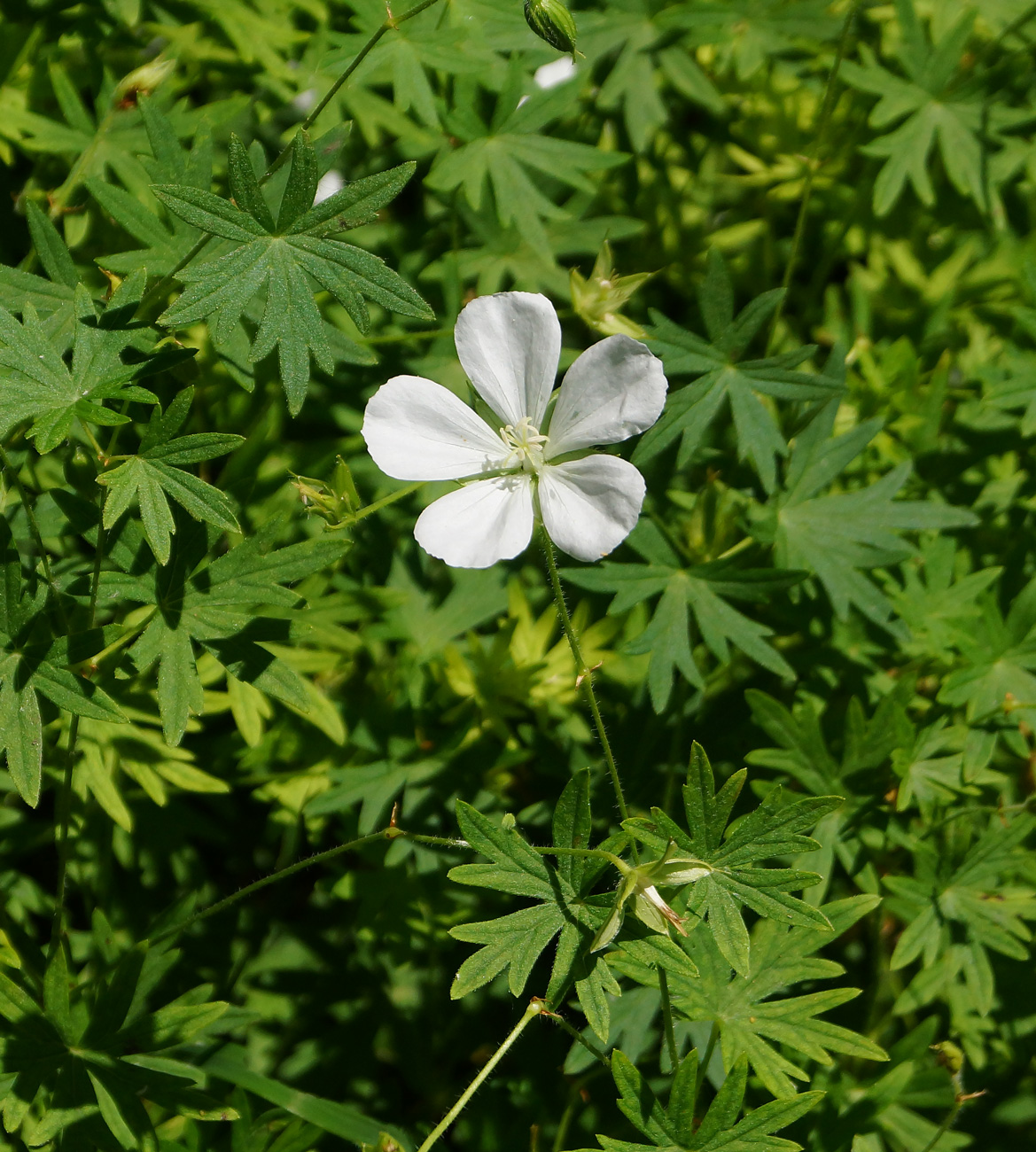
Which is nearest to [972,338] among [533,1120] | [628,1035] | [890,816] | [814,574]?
[814,574]

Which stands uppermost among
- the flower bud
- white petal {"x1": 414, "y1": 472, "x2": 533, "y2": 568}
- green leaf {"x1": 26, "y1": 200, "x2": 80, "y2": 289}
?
the flower bud

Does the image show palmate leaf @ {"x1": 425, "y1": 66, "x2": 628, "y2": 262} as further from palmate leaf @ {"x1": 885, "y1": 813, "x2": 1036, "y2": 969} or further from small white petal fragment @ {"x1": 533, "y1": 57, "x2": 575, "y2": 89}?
palmate leaf @ {"x1": 885, "y1": 813, "x2": 1036, "y2": 969}

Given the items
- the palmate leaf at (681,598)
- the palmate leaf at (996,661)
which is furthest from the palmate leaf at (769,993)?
the palmate leaf at (996,661)

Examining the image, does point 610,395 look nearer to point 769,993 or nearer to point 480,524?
point 480,524

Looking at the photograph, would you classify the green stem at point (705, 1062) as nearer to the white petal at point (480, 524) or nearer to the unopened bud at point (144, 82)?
the white petal at point (480, 524)

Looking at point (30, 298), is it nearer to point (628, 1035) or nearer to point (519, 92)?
point (519, 92)

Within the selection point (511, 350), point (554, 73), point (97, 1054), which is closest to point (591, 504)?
point (511, 350)

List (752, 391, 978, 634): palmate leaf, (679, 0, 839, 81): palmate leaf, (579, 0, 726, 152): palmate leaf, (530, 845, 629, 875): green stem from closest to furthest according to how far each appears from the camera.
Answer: (530, 845, 629, 875): green stem → (752, 391, 978, 634): palmate leaf → (579, 0, 726, 152): palmate leaf → (679, 0, 839, 81): palmate leaf

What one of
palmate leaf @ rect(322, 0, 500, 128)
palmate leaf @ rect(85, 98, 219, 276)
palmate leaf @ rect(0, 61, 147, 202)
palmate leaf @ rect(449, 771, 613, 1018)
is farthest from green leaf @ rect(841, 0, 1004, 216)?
palmate leaf @ rect(449, 771, 613, 1018)
